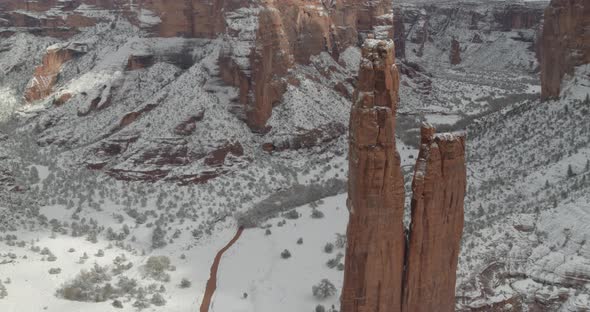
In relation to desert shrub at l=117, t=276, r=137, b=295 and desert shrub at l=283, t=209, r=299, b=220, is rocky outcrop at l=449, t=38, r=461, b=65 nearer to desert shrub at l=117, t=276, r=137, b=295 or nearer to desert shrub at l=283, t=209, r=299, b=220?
desert shrub at l=283, t=209, r=299, b=220

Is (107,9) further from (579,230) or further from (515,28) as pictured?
(515,28)

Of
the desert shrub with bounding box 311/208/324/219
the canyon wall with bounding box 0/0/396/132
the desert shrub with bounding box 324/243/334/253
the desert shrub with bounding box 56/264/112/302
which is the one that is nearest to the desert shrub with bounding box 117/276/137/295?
the desert shrub with bounding box 56/264/112/302

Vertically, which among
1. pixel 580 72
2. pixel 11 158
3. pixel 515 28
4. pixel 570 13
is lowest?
pixel 11 158

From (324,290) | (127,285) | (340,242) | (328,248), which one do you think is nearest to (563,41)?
(340,242)

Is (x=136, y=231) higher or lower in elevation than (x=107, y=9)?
lower

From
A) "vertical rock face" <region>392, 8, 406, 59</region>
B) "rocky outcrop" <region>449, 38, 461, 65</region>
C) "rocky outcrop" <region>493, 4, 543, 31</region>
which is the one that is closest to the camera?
"vertical rock face" <region>392, 8, 406, 59</region>

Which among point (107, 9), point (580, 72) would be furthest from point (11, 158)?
point (580, 72)

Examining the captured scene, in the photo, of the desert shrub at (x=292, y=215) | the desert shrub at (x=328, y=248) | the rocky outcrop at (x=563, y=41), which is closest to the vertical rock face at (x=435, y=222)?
the desert shrub at (x=328, y=248)
